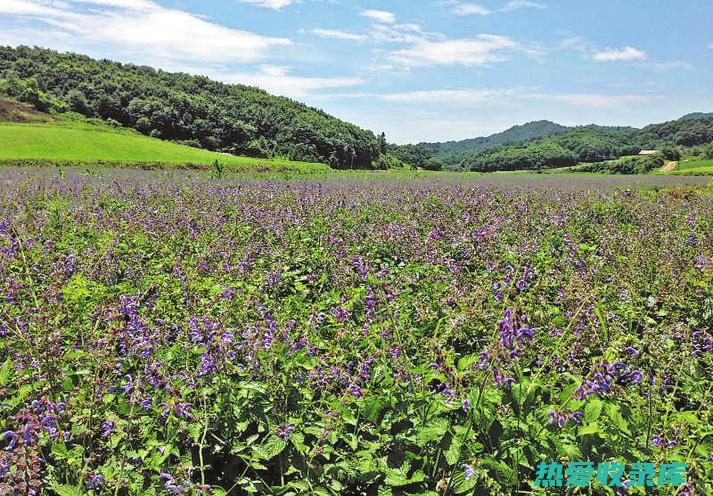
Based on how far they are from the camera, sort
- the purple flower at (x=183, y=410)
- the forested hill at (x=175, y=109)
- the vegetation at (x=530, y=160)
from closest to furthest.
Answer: the purple flower at (x=183, y=410) → the forested hill at (x=175, y=109) → the vegetation at (x=530, y=160)

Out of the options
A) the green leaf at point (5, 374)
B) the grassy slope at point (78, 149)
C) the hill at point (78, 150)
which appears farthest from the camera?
the grassy slope at point (78, 149)

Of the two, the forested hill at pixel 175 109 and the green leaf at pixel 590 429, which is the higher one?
the forested hill at pixel 175 109

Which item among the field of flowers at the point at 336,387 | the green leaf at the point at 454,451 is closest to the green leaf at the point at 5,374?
the field of flowers at the point at 336,387

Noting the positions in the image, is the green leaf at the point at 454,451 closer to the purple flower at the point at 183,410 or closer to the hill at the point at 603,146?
the purple flower at the point at 183,410

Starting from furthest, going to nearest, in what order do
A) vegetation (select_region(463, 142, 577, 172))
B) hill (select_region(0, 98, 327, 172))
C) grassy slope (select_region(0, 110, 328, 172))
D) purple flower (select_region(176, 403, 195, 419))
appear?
vegetation (select_region(463, 142, 577, 172)), grassy slope (select_region(0, 110, 328, 172)), hill (select_region(0, 98, 327, 172)), purple flower (select_region(176, 403, 195, 419))

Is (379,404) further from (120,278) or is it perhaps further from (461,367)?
(120,278)

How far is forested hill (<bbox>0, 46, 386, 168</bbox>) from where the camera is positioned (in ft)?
346

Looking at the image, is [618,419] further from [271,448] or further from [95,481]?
[95,481]

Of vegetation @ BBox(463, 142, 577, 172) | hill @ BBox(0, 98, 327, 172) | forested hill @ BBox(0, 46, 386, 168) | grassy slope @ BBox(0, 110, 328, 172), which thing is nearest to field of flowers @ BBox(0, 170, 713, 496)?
hill @ BBox(0, 98, 327, 172)

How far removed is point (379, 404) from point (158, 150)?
6668 centimetres

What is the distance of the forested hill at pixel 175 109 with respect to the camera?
346 feet

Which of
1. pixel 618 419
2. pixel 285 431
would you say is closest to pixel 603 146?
pixel 618 419

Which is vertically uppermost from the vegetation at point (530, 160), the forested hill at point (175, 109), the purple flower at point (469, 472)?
the forested hill at point (175, 109)

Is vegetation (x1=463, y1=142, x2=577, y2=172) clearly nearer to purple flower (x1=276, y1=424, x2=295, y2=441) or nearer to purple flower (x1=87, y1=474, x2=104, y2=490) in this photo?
purple flower (x1=276, y1=424, x2=295, y2=441)
